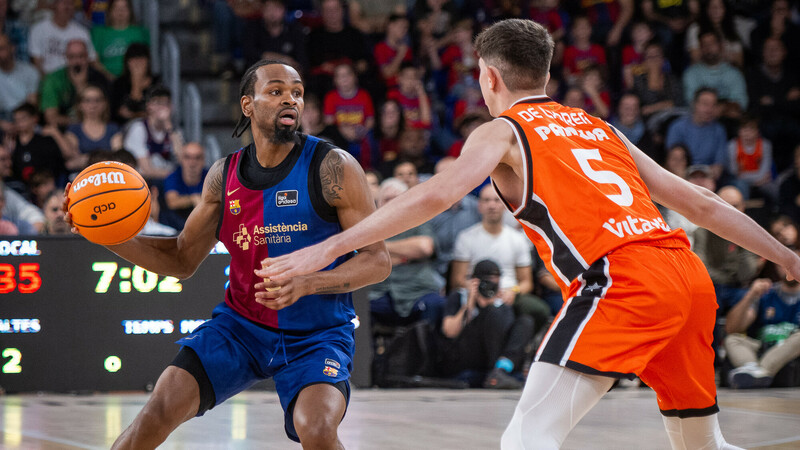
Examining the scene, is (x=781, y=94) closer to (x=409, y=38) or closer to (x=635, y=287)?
(x=409, y=38)

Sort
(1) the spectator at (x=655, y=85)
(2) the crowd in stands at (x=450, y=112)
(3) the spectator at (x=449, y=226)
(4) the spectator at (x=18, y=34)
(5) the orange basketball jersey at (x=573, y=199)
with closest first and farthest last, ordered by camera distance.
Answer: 1. (5) the orange basketball jersey at (x=573, y=199)
2. (2) the crowd in stands at (x=450, y=112)
3. (3) the spectator at (x=449, y=226)
4. (4) the spectator at (x=18, y=34)
5. (1) the spectator at (x=655, y=85)

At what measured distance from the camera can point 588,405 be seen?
9.95ft

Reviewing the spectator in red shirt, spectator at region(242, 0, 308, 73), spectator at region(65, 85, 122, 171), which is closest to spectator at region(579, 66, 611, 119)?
the spectator in red shirt

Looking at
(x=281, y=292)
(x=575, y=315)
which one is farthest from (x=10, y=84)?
(x=575, y=315)

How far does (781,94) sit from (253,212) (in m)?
9.93

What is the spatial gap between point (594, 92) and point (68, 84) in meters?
6.26

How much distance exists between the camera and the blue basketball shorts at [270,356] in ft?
12.5

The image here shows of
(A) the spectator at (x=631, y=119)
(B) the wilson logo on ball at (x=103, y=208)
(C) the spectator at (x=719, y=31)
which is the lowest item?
(B) the wilson logo on ball at (x=103, y=208)

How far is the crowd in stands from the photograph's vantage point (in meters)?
8.82

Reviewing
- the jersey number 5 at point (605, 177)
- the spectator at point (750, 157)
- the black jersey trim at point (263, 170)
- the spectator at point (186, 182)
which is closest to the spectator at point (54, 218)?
the spectator at point (186, 182)

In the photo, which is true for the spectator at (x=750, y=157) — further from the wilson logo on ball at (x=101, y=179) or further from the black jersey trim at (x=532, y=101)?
the wilson logo on ball at (x=101, y=179)

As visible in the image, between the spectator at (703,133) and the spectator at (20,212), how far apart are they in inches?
271

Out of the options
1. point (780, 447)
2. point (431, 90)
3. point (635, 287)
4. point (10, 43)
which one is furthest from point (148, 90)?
point (635, 287)

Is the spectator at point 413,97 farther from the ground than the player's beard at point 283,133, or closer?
farther from the ground
